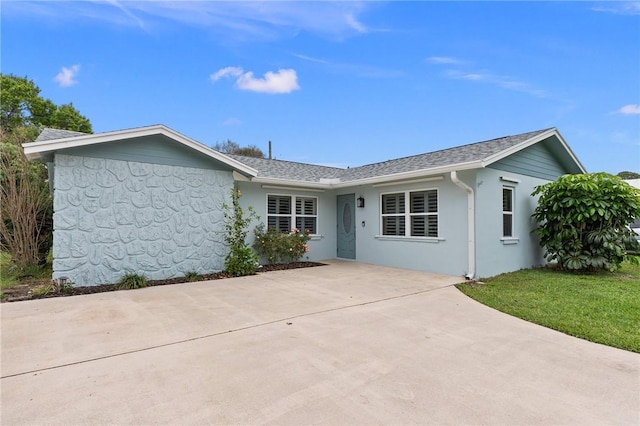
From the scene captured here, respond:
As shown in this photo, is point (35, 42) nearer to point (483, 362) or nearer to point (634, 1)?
point (483, 362)

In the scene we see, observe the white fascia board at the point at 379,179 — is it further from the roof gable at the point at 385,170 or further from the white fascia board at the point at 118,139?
the white fascia board at the point at 118,139

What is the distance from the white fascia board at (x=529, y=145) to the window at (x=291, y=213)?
228 inches

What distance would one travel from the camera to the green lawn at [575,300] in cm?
421

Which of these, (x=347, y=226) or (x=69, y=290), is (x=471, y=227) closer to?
(x=347, y=226)

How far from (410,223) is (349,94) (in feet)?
25.1

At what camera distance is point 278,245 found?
387 inches

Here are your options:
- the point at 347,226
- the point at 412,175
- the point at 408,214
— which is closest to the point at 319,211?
the point at 347,226

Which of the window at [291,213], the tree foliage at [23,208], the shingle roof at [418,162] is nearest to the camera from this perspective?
the tree foliage at [23,208]

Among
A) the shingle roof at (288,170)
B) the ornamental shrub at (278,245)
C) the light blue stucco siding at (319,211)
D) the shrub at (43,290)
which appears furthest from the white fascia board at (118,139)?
the shrub at (43,290)

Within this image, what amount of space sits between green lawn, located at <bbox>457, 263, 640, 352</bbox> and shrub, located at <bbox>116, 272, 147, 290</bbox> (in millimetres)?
6856

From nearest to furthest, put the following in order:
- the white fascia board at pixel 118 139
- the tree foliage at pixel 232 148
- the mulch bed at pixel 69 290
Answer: the mulch bed at pixel 69 290
the white fascia board at pixel 118 139
the tree foliage at pixel 232 148

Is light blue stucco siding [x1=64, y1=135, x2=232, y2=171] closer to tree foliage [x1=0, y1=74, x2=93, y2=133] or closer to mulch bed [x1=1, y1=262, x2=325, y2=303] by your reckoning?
mulch bed [x1=1, y1=262, x2=325, y2=303]

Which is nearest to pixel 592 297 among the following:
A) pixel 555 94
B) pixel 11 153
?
pixel 555 94

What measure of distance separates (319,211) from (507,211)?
5.83 metres
